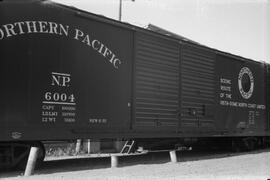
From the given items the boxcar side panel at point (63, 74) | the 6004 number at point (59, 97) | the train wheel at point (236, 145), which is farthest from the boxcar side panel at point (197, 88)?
the 6004 number at point (59, 97)

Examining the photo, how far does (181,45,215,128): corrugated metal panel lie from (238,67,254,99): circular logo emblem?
6.17ft

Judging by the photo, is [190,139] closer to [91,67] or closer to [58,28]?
[91,67]

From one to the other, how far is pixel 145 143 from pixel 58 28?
13.7 ft

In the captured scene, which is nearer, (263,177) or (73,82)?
(263,177)

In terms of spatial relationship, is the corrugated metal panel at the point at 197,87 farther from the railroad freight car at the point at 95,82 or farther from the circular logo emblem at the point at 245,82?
the circular logo emblem at the point at 245,82

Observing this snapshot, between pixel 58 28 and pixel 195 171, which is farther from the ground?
pixel 58 28

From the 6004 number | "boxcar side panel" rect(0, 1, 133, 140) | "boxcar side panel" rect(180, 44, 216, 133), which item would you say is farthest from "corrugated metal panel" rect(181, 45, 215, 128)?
the 6004 number

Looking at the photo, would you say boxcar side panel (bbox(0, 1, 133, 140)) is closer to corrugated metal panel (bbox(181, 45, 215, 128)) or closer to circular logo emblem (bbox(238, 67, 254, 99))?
corrugated metal panel (bbox(181, 45, 215, 128))

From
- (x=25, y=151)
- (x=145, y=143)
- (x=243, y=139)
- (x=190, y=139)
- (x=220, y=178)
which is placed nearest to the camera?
(x=220, y=178)

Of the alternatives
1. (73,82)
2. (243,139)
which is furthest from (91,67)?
(243,139)

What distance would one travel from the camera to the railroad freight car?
8.05m

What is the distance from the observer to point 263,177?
7.99 metres

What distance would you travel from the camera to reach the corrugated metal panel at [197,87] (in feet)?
38.9

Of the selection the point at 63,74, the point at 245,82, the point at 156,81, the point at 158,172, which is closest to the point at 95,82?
the point at 63,74
